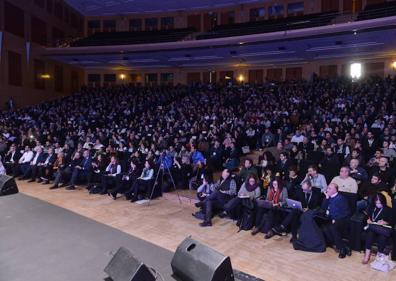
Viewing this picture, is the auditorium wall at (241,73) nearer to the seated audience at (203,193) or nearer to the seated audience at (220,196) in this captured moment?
the seated audience at (203,193)

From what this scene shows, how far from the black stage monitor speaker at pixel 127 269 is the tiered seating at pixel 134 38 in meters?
19.4

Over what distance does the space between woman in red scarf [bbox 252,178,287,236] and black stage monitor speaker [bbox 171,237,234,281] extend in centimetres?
252

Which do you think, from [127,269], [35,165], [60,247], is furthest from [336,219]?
[35,165]

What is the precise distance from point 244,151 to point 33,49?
17041 millimetres

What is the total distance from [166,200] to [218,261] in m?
5.26

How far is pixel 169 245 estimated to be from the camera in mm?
5887

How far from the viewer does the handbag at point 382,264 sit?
504cm

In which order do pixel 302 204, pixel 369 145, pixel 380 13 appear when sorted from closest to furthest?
1. pixel 302 204
2. pixel 369 145
3. pixel 380 13

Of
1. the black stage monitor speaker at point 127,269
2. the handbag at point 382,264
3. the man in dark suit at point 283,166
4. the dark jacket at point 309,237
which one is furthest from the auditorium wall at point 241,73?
the black stage monitor speaker at point 127,269

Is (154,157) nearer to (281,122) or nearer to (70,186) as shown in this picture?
(70,186)

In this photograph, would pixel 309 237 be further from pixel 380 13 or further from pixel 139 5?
pixel 139 5

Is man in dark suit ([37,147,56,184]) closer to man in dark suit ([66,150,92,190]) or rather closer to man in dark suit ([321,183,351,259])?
man in dark suit ([66,150,92,190])

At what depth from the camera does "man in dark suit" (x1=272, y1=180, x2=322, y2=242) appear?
6118mm

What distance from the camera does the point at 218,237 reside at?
6.39 m
